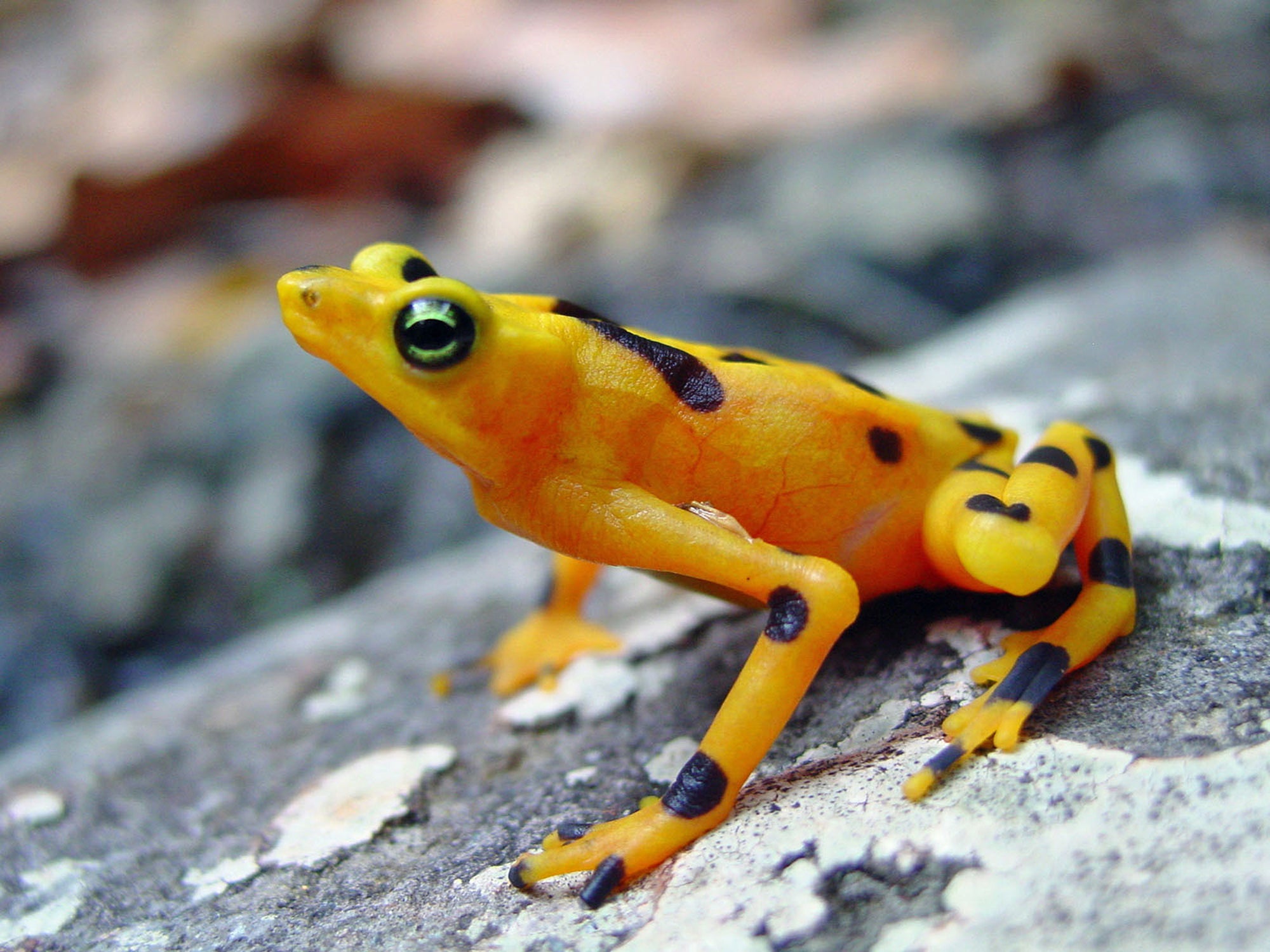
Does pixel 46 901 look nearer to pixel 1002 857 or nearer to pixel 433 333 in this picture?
pixel 433 333

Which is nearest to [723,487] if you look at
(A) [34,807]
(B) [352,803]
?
(B) [352,803]

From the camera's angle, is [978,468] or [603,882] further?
[978,468]

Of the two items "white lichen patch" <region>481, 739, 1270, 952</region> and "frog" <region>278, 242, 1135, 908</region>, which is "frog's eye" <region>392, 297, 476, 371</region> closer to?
"frog" <region>278, 242, 1135, 908</region>

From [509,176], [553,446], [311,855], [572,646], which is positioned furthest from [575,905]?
[509,176]

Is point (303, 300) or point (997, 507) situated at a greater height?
point (303, 300)

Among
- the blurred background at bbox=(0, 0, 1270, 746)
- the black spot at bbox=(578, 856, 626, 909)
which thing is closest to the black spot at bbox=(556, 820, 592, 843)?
the black spot at bbox=(578, 856, 626, 909)
